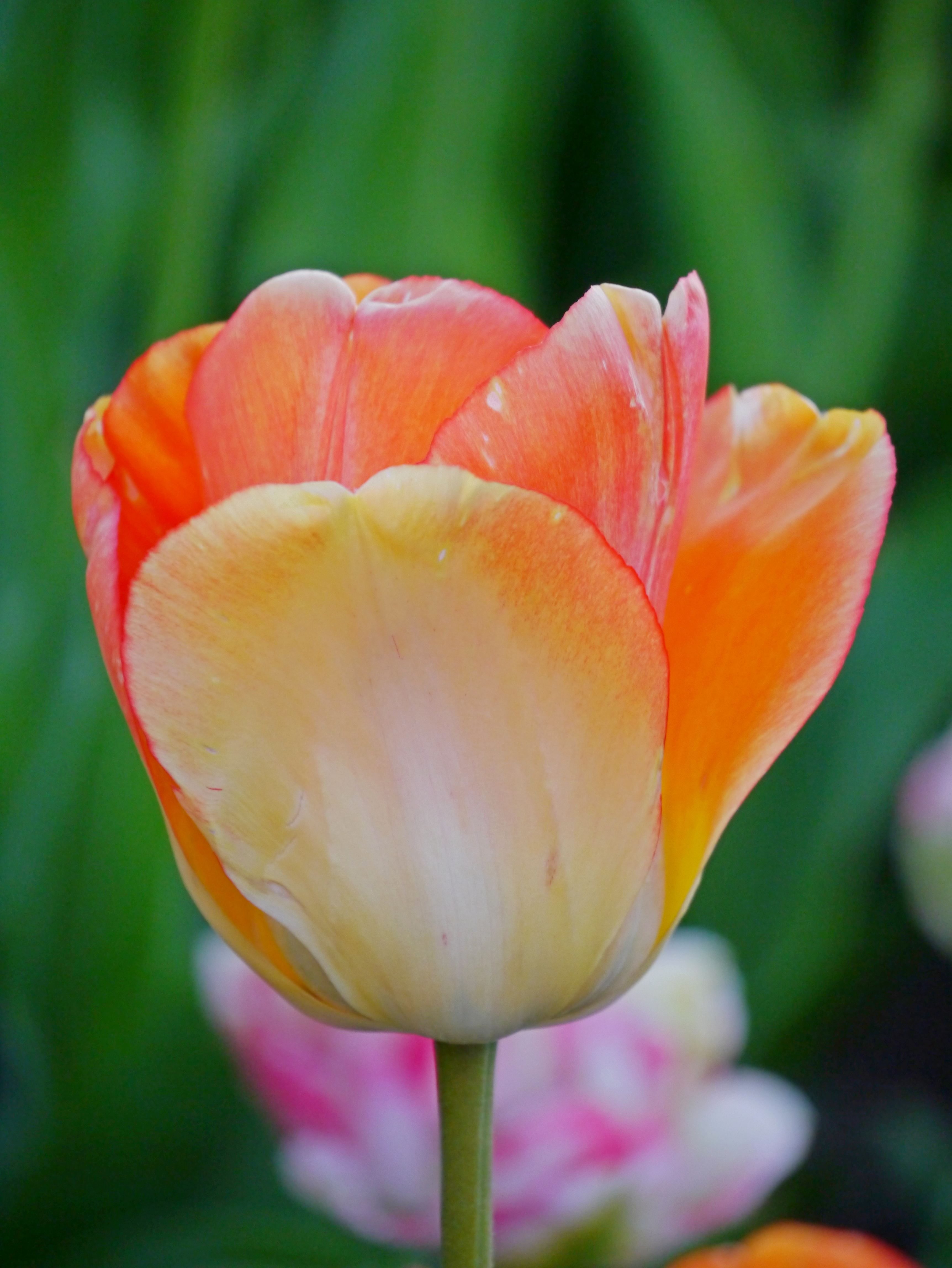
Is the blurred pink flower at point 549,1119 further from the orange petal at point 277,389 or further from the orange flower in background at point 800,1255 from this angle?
the orange petal at point 277,389

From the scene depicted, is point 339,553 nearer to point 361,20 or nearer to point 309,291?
point 309,291

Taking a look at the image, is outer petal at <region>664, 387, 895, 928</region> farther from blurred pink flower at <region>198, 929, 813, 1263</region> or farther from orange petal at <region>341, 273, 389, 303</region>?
blurred pink flower at <region>198, 929, 813, 1263</region>

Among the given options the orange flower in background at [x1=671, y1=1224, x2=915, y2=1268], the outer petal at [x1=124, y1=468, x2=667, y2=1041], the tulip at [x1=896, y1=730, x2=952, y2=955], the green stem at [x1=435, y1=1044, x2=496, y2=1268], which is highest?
the outer petal at [x1=124, y1=468, x2=667, y2=1041]

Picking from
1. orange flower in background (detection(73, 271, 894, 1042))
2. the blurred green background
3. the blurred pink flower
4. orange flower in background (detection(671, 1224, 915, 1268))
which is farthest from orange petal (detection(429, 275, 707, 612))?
the blurred green background

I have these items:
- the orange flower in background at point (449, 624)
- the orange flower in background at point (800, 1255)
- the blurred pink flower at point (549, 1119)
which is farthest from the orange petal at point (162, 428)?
the blurred pink flower at point (549, 1119)

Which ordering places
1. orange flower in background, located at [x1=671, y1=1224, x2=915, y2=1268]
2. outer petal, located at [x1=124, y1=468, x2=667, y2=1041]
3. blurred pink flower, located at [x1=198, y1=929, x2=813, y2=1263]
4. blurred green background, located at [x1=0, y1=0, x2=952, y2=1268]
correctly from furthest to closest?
blurred green background, located at [x1=0, y1=0, x2=952, y2=1268] < blurred pink flower, located at [x1=198, y1=929, x2=813, y2=1263] < orange flower in background, located at [x1=671, y1=1224, x2=915, y2=1268] < outer petal, located at [x1=124, y1=468, x2=667, y2=1041]

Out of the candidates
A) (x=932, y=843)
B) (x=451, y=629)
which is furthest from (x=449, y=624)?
(x=932, y=843)

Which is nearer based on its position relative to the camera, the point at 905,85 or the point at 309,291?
the point at 309,291

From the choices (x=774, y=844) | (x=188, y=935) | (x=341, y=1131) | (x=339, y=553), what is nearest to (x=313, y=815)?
(x=339, y=553)
